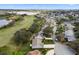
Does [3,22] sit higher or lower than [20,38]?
higher

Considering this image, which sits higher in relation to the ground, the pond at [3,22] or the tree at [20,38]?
the pond at [3,22]

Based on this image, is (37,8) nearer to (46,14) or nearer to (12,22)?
(46,14)

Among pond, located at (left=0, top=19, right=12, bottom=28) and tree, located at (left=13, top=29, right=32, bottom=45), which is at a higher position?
pond, located at (left=0, top=19, right=12, bottom=28)

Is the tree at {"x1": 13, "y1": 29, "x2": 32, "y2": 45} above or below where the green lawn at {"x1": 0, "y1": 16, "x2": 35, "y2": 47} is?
below

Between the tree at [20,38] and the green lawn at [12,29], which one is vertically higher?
the green lawn at [12,29]
